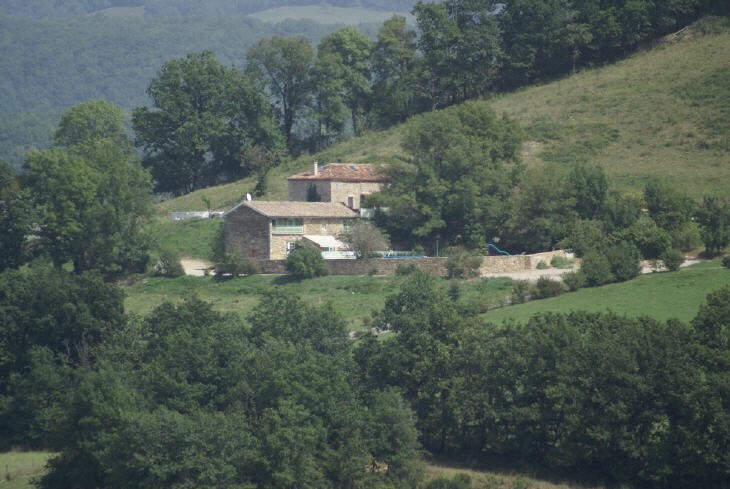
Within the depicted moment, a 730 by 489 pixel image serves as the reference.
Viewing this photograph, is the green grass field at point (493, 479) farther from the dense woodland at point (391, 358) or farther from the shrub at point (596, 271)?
the shrub at point (596, 271)

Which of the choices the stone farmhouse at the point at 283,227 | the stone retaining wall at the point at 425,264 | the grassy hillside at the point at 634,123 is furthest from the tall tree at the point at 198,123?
the stone retaining wall at the point at 425,264

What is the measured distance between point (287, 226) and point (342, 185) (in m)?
6.42

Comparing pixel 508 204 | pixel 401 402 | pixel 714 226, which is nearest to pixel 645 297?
pixel 714 226

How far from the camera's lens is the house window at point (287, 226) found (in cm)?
5750

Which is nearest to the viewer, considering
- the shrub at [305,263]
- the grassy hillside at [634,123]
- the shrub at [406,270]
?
the shrub at [406,270]

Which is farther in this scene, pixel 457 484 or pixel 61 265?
pixel 61 265

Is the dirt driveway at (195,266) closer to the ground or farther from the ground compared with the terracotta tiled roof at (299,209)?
closer to the ground

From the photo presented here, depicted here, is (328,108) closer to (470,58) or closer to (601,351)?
(470,58)

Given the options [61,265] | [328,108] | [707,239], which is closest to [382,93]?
[328,108]

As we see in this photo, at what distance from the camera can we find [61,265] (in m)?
58.5

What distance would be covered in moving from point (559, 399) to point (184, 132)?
52.0 m

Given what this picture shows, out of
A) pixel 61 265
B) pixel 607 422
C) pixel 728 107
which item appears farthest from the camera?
pixel 728 107

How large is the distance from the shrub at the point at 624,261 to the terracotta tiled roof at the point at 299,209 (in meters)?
17.3

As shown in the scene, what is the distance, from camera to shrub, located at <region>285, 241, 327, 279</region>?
53.1 metres
